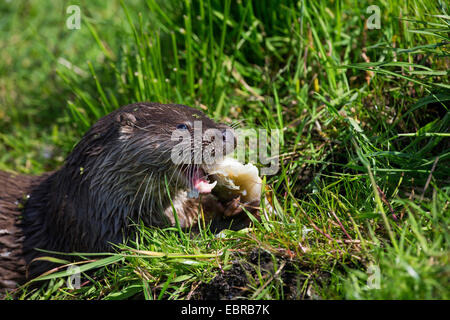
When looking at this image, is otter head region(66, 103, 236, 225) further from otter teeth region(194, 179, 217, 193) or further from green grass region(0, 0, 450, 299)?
green grass region(0, 0, 450, 299)

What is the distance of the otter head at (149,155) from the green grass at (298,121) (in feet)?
0.71

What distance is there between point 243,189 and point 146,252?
617mm

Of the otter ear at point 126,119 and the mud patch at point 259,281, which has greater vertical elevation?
the otter ear at point 126,119

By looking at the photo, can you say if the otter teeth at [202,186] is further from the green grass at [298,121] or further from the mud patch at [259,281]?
the mud patch at [259,281]

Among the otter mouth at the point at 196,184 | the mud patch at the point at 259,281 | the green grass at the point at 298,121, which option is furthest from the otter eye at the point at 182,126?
the mud patch at the point at 259,281

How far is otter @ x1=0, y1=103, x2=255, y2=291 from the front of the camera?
2.37m

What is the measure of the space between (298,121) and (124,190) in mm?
989

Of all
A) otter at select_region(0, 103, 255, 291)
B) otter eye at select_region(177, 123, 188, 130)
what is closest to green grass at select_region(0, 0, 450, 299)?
otter at select_region(0, 103, 255, 291)

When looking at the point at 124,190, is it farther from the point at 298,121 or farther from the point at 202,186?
the point at 298,121

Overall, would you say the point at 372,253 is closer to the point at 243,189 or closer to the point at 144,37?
the point at 243,189

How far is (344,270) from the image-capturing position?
1.80 m

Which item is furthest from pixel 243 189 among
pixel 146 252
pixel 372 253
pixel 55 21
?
pixel 55 21

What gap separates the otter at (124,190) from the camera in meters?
2.37

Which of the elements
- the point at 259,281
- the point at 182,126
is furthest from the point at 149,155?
the point at 259,281
